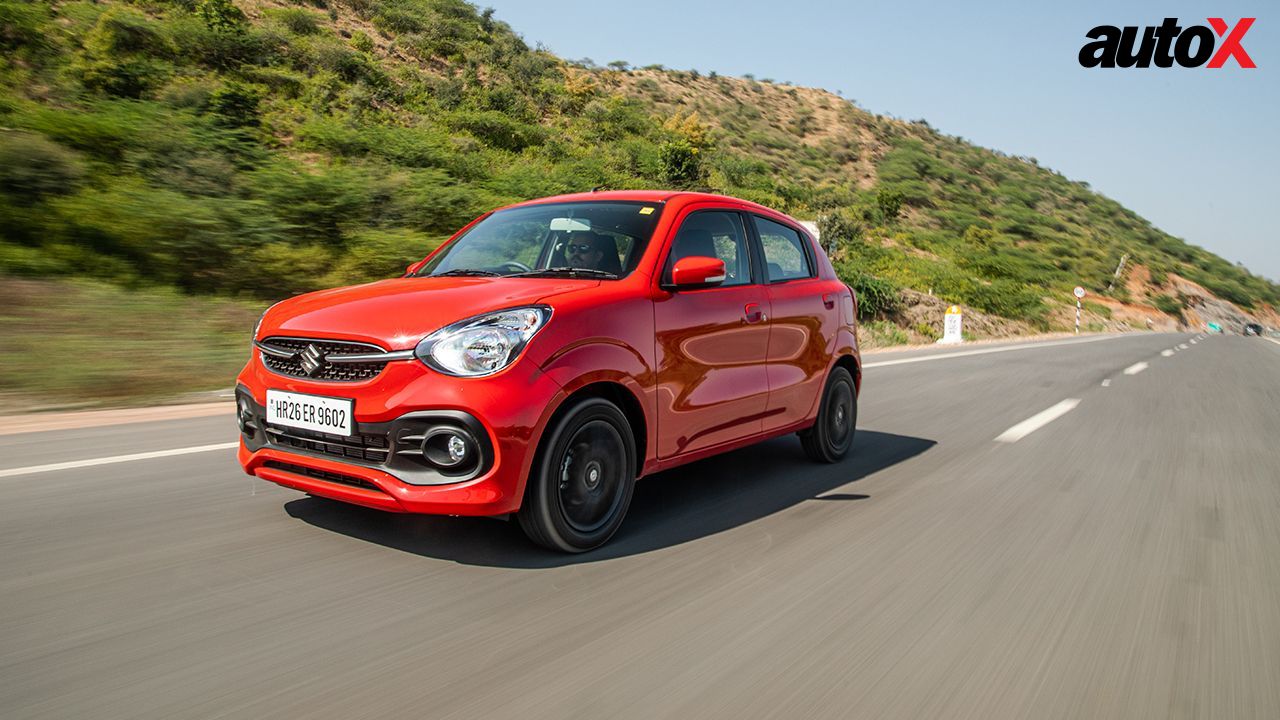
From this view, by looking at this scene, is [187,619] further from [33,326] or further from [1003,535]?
[33,326]

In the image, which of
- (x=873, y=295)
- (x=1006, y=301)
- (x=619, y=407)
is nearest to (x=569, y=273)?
(x=619, y=407)

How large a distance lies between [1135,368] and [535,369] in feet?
53.7

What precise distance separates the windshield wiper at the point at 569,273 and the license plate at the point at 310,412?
3.68ft

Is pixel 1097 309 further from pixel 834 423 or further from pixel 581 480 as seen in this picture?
pixel 581 480

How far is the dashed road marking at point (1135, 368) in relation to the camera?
51.2ft

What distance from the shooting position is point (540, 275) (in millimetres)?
4270

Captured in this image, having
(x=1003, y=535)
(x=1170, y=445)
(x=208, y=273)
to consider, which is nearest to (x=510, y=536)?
(x=1003, y=535)

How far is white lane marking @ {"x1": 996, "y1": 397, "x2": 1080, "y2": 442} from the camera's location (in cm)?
768

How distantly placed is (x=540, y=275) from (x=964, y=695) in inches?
101

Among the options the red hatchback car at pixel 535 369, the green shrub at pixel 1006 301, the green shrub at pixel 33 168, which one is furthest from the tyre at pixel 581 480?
the green shrub at pixel 1006 301

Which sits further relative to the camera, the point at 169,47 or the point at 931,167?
the point at 931,167

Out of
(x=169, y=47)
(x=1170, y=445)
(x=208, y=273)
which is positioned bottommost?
(x=1170, y=445)

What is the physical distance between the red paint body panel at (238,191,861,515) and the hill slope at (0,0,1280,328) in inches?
316

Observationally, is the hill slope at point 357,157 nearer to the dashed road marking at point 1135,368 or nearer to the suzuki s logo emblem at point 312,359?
the suzuki s logo emblem at point 312,359
